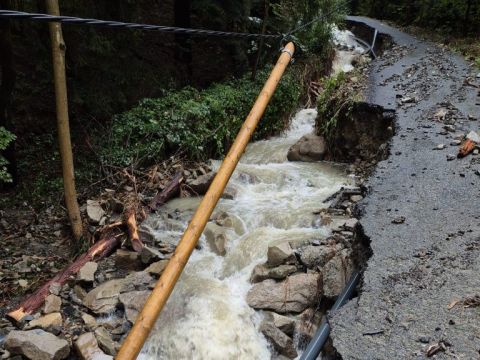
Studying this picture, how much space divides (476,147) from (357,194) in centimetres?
178

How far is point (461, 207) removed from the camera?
168 inches

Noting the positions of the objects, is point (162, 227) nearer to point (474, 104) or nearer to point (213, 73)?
point (474, 104)

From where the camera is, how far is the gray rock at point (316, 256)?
188 inches

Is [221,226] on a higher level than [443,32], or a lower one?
lower

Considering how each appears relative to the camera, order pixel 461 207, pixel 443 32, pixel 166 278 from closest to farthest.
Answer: pixel 166 278 → pixel 461 207 → pixel 443 32

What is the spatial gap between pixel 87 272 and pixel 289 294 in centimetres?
274

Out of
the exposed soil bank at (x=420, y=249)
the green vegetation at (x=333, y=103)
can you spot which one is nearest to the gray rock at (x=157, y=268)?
the exposed soil bank at (x=420, y=249)

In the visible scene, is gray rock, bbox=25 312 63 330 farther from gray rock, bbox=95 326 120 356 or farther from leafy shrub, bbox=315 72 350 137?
leafy shrub, bbox=315 72 350 137

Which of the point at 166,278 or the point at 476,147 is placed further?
the point at 476,147

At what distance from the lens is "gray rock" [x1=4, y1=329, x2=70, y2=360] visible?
3.88 meters

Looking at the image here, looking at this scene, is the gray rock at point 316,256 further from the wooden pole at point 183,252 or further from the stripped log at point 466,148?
the wooden pole at point 183,252

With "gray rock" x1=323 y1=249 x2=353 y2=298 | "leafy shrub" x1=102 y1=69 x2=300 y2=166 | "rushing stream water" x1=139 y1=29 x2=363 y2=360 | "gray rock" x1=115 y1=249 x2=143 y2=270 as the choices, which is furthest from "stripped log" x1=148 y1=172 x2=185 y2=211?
"gray rock" x1=323 y1=249 x2=353 y2=298

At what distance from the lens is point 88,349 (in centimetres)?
410

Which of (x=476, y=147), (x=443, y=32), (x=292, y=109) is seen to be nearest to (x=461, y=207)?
(x=476, y=147)
